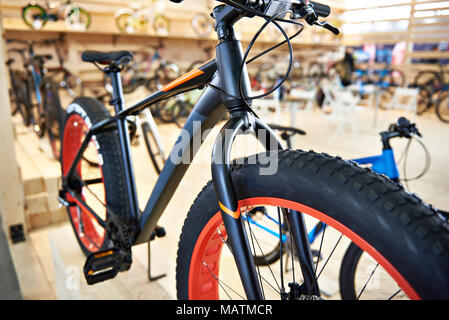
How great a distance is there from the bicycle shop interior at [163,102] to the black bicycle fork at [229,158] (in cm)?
13

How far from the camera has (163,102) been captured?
5.01 meters

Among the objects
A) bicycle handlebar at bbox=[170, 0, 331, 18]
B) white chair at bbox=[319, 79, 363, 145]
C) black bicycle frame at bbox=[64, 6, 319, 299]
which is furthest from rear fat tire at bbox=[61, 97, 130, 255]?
white chair at bbox=[319, 79, 363, 145]

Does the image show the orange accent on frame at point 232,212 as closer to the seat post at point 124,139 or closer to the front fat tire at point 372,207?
the front fat tire at point 372,207

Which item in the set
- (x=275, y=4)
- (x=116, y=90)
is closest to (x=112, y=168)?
(x=116, y=90)

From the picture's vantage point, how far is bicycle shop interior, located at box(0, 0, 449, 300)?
1708 mm

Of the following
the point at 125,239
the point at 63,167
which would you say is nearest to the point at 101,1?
the point at 63,167

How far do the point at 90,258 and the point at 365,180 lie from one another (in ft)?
3.08

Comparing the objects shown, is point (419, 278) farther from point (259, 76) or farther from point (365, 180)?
point (259, 76)

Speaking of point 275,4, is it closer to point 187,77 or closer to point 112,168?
point 187,77

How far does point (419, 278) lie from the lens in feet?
1.50

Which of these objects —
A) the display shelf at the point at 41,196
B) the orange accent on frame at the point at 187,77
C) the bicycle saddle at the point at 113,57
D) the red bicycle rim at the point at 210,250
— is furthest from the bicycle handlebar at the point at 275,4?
the display shelf at the point at 41,196

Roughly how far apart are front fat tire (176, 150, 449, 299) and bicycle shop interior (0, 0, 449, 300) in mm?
240

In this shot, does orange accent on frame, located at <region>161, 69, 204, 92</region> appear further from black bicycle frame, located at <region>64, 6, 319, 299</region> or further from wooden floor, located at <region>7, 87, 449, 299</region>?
wooden floor, located at <region>7, 87, 449, 299</region>
